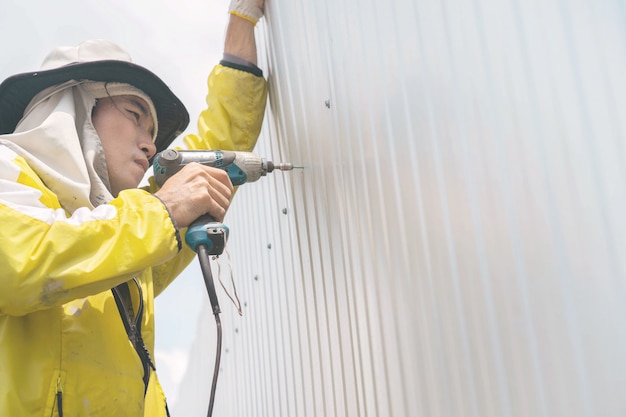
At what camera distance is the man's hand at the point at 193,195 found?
2197mm

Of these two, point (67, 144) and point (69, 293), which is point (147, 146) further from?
point (69, 293)

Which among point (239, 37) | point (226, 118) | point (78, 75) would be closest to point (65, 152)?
point (78, 75)

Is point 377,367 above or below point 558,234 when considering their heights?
below

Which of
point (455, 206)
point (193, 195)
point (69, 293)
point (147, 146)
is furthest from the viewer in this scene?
point (147, 146)

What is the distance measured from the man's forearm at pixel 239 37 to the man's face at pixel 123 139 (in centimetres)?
49

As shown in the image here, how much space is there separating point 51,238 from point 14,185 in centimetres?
25

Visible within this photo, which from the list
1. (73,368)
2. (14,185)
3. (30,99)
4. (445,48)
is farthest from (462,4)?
(30,99)

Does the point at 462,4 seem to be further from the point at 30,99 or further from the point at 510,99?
the point at 30,99

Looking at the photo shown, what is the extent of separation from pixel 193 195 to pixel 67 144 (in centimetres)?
47

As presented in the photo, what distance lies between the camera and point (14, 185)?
2.04 m

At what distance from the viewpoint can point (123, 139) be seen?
2.78 metres

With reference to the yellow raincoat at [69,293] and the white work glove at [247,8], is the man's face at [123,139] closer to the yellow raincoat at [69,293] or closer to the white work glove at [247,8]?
the yellow raincoat at [69,293]

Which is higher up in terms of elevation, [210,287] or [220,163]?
[220,163]

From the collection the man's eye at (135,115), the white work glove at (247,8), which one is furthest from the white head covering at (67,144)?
the white work glove at (247,8)
